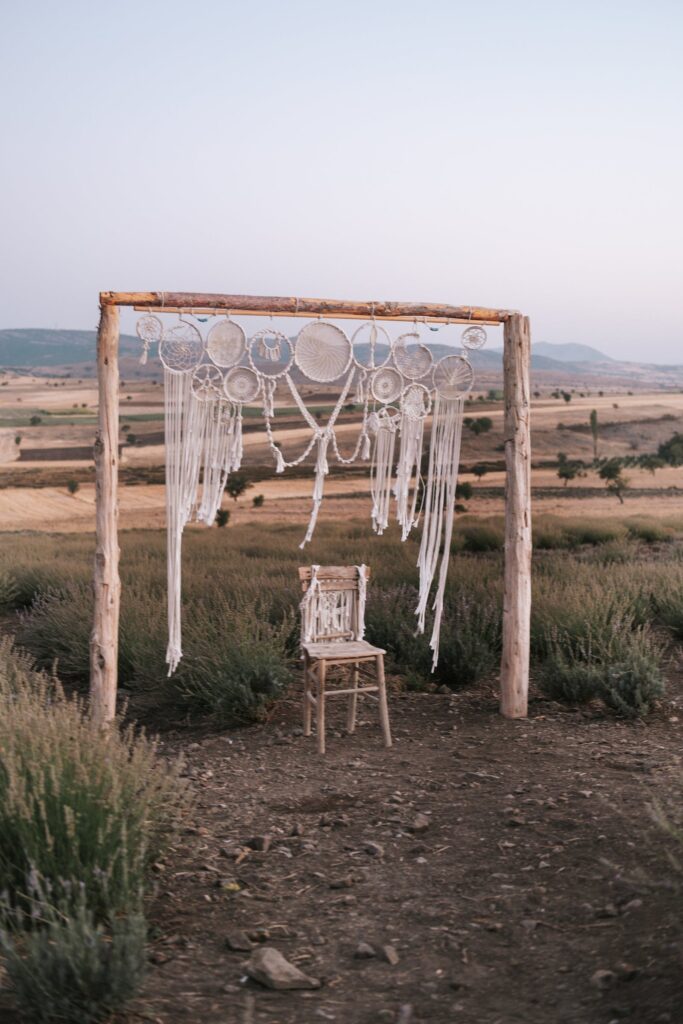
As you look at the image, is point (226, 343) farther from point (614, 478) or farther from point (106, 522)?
point (614, 478)

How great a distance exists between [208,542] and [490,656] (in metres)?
4.68

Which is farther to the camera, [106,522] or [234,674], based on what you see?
[234,674]

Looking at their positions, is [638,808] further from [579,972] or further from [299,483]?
[299,483]

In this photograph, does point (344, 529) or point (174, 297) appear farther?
point (344, 529)

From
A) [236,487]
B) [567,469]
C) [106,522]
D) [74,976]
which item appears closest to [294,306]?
[106,522]

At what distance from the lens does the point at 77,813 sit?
3.16 m

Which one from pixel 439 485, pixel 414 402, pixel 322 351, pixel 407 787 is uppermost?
pixel 322 351

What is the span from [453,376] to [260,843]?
283cm

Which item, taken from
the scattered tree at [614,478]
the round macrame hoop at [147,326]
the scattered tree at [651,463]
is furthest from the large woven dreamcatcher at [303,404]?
the scattered tree at [651,463]

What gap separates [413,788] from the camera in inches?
185

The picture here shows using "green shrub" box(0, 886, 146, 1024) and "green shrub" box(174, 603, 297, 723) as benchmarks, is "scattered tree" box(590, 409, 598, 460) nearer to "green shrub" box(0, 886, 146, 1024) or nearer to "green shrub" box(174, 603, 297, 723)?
"green shrub" box(174, 603, 297, 723)

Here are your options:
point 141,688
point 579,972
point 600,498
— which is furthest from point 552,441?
point 579,972

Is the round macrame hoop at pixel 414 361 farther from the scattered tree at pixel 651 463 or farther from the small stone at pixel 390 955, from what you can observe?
the scattered tree at pixel 651 463

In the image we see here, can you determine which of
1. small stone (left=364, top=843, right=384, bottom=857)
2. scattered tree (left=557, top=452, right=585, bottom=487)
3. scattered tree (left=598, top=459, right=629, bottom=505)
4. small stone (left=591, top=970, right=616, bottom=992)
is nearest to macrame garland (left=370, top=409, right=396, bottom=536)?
small stone (left=364, top=843, right=384, bottom=857)
